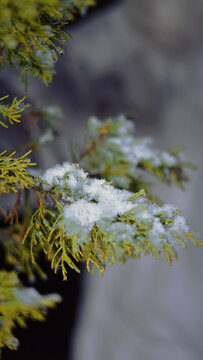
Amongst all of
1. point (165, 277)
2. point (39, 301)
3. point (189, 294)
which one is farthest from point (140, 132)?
point (39, 301)

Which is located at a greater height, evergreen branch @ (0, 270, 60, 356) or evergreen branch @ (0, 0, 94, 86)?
evergreen branch @ (0, 0, 94, 86)

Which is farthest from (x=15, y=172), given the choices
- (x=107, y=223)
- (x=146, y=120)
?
(x=146, y=120)

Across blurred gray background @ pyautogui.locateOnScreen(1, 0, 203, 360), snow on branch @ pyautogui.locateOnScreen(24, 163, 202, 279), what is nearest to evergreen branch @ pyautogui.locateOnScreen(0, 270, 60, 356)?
snow on branch @ pyautogui.locateOnScreen(24, 163, 202, 279)

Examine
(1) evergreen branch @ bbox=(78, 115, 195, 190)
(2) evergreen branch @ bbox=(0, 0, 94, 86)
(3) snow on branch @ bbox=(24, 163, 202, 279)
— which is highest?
(1) evergreen branch @ bbox=(78, 115, 195, 190)

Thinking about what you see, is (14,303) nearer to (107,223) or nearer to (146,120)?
(107,223)

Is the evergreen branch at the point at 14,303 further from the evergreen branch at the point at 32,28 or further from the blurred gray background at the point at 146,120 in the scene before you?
the blurred gray background at the point at 146,120

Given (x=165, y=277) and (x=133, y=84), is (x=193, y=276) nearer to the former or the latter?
(x=165, y=277)

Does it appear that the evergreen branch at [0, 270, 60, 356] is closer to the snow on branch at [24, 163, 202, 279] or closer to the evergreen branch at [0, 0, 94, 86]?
the snow on branch at [24, 163, 202, 279]

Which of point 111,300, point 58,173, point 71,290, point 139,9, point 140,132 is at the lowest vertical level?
point 58,173
